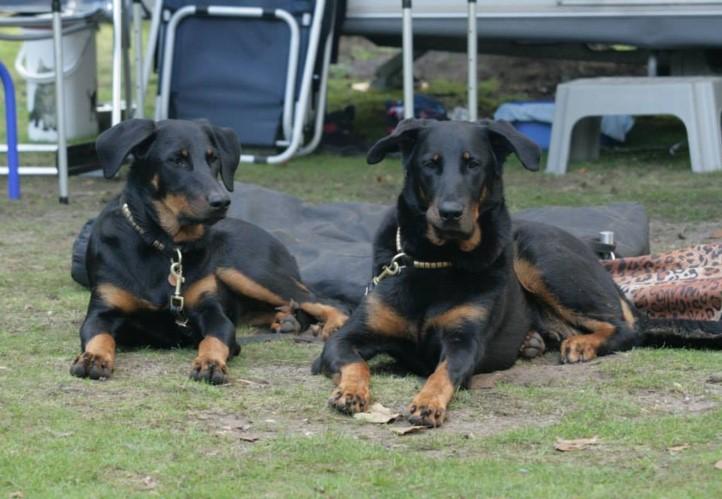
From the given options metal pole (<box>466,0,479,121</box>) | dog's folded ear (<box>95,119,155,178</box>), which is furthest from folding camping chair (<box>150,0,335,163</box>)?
dog's folded ear (<box>95,119,155,178</box>)

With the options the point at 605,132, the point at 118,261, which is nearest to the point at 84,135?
the point at 605,132

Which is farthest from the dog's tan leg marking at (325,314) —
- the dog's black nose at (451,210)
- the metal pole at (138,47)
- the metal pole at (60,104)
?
the metal pole at (138,47)

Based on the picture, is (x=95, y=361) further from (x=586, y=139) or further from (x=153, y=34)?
(x=586, y=139)

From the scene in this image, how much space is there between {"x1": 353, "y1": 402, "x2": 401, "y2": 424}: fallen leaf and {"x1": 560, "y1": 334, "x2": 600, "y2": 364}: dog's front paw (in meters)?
1.06

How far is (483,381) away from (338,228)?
270cm

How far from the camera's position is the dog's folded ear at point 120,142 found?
16.4ft

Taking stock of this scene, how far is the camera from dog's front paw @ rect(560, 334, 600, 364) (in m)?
5.09

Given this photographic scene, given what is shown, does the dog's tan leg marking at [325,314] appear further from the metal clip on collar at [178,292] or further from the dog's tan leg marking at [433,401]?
the dog's tan leg marking at [433,401]

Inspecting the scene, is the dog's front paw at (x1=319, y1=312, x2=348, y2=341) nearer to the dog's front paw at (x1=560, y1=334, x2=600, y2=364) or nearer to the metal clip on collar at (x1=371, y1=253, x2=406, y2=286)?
the metal clip on collar at (x1=371, y1=253, x2=406, y2=286)

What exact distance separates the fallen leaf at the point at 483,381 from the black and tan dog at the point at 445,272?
0.04 meters

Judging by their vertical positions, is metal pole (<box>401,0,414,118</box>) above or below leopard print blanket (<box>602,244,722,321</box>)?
above

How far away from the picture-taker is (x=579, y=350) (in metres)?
5.11

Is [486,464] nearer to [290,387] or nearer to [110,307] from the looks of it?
[290,387]

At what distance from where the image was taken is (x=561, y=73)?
1379cm
